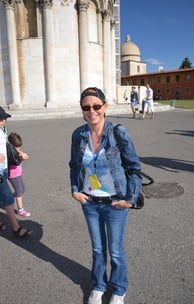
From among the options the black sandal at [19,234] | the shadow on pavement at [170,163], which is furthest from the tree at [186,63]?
the black sandal at [19,234]

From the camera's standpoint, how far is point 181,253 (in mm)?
3248

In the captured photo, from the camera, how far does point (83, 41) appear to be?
86.4 ft

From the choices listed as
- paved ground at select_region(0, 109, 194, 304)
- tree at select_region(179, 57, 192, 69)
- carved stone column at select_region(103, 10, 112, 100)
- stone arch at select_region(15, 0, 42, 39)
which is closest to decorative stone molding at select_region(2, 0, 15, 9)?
stone arch at select_region(15, 0, 42, 39)

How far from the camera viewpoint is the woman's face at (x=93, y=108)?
85.5 inches

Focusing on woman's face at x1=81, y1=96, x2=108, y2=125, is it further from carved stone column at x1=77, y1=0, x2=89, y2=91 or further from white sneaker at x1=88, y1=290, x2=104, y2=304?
carved stone column at x1=77, y1=0, x2=89, y2=91

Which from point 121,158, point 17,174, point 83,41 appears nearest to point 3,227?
point 17,174

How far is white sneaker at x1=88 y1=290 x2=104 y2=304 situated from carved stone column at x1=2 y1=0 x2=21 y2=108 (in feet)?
82.2

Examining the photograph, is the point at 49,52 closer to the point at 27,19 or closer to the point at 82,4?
the point at 27,19

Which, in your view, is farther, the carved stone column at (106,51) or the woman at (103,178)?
the carved stone column at (106,51)

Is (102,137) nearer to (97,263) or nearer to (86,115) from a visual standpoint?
(86,115)

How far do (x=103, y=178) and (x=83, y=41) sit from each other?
26.6 m

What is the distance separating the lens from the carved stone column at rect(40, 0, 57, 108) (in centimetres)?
2436

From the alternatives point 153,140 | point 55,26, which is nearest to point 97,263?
point 153,140

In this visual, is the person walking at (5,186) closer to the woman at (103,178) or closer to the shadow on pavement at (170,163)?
the woman at (103,178)
